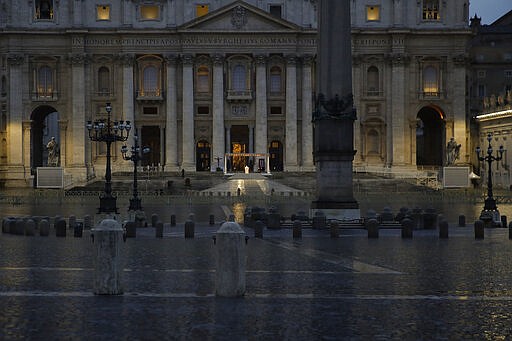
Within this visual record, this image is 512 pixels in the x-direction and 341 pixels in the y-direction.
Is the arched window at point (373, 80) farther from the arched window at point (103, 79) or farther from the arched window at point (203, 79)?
the arched window at point (103, 79)

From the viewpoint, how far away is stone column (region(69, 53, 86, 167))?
85750 mm

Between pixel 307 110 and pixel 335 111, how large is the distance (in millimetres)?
58131

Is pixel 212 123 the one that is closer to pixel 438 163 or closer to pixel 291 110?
pixel 291 110

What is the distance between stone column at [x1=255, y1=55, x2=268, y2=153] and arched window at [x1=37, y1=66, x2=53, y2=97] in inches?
853

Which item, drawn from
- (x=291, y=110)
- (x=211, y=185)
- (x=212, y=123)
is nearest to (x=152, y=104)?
(x=212, y=123)

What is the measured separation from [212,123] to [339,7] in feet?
193

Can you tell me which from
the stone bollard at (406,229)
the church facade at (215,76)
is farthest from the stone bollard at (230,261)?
the church facade at (215,76)

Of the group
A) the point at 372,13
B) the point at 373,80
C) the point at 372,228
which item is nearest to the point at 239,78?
the point at 373,80

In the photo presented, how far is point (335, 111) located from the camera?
29641mm

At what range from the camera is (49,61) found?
286 ft

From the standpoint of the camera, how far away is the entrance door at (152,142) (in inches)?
3526

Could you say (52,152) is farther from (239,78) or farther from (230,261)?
(230,261)

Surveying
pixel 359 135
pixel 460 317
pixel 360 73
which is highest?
pixel 360 73

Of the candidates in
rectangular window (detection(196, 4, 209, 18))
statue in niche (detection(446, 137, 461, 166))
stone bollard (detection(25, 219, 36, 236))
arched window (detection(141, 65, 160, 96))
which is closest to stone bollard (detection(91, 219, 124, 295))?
stone bollard (detection(25, 219, 36, 236))
